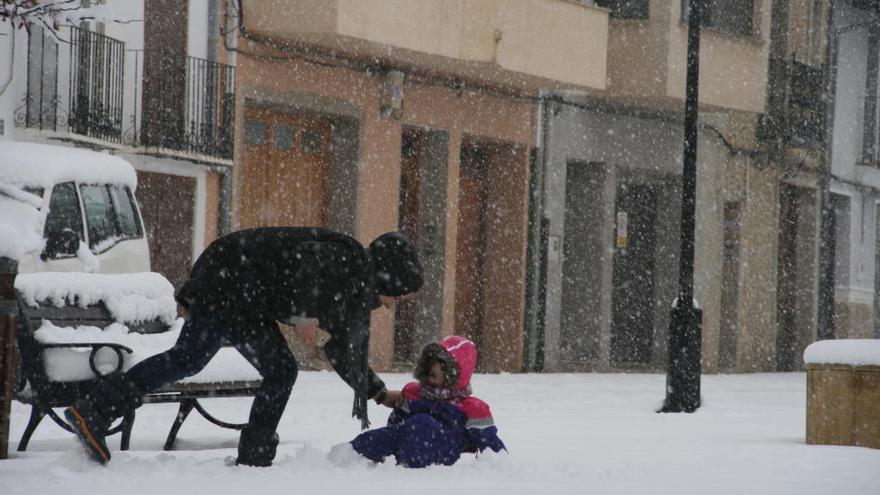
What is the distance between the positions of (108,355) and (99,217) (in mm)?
4912

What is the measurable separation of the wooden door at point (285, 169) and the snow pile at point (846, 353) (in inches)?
397

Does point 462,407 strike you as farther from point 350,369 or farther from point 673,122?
point 673,122

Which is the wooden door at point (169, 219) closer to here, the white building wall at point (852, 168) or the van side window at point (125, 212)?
the van side window at point (125, 212)

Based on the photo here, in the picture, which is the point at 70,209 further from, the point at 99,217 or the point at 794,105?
the point at 794,105

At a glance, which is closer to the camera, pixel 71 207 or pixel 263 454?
pixel 263 454

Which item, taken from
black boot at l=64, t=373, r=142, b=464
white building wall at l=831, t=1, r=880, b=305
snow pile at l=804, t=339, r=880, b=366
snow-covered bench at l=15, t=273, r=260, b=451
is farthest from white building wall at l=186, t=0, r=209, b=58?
white building wall at l=831, t=1, r=880, b=305

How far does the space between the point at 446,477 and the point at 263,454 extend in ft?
2.80

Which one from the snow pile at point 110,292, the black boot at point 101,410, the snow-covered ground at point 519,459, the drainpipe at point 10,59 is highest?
the drainpipe at point 10,59

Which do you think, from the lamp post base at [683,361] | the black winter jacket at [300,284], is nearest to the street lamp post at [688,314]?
the lamp post base at [683,361]

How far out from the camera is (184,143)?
59.2ft

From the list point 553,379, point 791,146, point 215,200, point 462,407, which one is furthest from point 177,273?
point 791,146

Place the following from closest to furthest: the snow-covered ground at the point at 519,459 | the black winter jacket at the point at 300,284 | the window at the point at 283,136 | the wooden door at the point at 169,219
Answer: the snow-covered ground at the point at 519,459
the black winter jacket at the point at 300,284
the wooden door at the point at 169,219
the window at the point at 283,136

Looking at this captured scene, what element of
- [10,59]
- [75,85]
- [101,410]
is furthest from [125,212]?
[101,410]

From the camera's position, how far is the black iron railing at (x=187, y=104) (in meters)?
17.7
